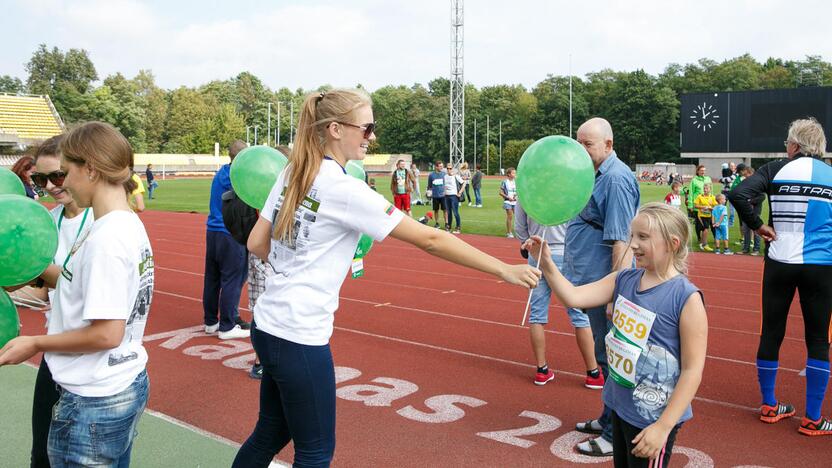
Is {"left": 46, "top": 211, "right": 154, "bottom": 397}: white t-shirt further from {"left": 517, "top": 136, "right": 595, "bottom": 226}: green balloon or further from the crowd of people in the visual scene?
{"left": 517, "top": 136, "right": 595, "bottom": 226}: green balloon

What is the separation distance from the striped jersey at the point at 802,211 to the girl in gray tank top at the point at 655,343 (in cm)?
229

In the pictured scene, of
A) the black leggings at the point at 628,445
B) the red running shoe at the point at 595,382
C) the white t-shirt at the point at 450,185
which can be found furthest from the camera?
the white t-shirt at the point at 450,185

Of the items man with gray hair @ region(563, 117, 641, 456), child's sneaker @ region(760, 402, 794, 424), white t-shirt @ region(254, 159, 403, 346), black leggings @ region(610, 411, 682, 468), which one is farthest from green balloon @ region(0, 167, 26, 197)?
child's sneaker @ region(760, 402, 794, 424)

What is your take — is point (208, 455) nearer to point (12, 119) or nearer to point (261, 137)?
point (12, 119)

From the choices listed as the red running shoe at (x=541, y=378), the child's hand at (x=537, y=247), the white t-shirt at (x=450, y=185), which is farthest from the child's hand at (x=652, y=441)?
the white t-shirt at (x=450, y=185)

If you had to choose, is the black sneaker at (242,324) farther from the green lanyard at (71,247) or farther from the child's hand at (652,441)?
the child's hand at (652,441)

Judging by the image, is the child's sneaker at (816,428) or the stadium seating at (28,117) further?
the stadium seating at (28,117)

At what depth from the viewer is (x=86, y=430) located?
2242 millimetres

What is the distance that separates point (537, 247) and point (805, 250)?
2.55 meters

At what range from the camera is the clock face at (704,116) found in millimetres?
44188

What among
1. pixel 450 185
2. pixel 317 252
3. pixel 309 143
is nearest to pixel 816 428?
pixel 317 252

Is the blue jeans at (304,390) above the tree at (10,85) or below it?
below

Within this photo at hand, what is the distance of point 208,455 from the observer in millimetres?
4121

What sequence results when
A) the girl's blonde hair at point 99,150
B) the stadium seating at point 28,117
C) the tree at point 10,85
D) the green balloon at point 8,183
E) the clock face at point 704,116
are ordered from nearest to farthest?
the girl's blonde hair at point 99,150, the green balloon at point 8,183, the clock face at point 704,116, the stadium seating at point 28,117, the tree at point 10,85
